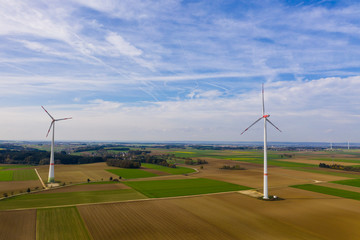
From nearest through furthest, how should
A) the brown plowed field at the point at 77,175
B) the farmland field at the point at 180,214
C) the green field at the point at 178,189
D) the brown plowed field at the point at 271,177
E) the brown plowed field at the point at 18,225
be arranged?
the brown plowed field at the point at 18,225 → the farmland field at the point at 180,214 → the green field at the point at 178,189 → the brown plowed field at the point at 271,177 → the brown plowed field at the point at 77,175

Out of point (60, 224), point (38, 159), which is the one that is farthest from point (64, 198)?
point (38, 159)

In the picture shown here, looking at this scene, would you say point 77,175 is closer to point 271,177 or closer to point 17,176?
point 17,176

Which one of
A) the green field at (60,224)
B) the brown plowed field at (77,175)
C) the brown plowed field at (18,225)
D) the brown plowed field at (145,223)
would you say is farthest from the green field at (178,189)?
the brown plowed field at (18,225)

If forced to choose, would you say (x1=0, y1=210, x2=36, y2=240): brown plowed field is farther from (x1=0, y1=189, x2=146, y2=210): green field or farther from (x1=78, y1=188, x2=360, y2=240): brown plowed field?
(x1=78, y1=188, x2=360, y2=240): brown plowed field

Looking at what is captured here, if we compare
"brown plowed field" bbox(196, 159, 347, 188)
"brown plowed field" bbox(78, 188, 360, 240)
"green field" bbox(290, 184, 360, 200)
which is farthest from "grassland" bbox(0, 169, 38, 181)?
"green field" bbox(290, 184, 360, 200)

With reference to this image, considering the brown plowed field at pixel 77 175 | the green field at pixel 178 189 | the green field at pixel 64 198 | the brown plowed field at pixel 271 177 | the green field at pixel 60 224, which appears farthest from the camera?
the brown plowed field at pixel 77 175

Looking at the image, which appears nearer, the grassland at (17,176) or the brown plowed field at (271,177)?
the brown plowed field at (271,177)

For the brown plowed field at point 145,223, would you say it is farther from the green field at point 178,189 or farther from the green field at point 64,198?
the green field at point 178,189
